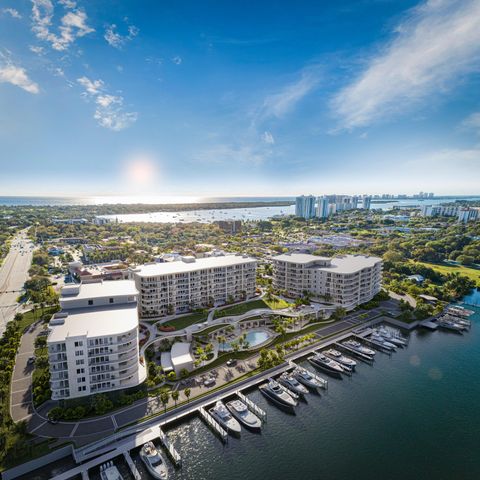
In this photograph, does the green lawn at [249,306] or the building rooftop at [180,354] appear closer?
the building rooftop at [180,354]

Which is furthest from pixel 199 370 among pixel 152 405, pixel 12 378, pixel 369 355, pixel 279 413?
pixel 369 355

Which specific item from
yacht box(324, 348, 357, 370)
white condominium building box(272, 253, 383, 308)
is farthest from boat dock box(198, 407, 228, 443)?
white condominium building box(272, 253, 383, 308)

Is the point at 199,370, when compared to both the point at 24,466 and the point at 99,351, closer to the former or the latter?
the point at 99,351

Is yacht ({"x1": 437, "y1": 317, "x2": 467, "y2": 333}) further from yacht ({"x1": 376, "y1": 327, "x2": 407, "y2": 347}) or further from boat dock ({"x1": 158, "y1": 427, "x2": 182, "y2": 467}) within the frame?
boat dock ({"x1": 158, "y1": 427, "x2": 182, "y2": 467})

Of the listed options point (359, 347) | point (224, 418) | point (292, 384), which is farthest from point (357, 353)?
point (224, 418)

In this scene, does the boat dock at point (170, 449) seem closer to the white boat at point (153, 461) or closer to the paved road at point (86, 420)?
the white boat at point (153, 461)

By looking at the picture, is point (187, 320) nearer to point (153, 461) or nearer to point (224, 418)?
point (224, 418)

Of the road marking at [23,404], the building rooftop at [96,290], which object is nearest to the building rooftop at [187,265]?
the building rooftop at [96,290]
